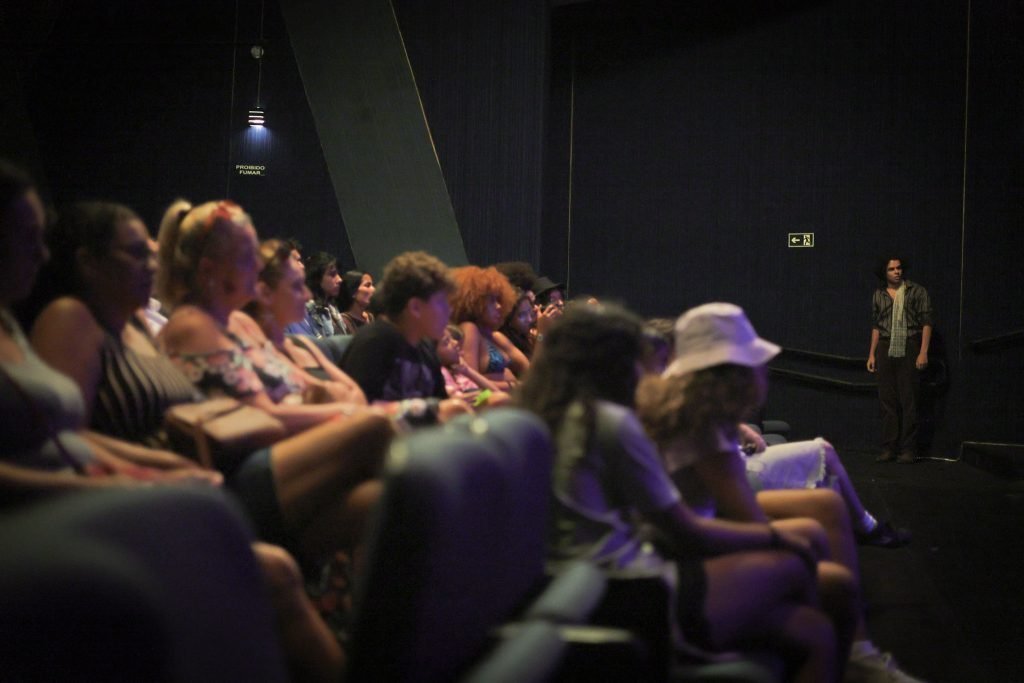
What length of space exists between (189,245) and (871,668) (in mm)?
1900

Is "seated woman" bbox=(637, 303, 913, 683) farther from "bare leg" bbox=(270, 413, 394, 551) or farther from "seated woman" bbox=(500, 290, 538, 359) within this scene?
"seated woman" bbox=(500, 290, 538, 359)

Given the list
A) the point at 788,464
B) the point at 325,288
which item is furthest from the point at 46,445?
the point at 325,288

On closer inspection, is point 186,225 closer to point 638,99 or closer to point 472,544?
point 472,544

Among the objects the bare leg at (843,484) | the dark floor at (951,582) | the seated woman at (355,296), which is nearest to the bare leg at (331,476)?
the dark floor at (951,582)

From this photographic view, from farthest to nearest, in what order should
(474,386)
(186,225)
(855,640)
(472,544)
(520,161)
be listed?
(520,161), (474,386), (855,640), (186,225), (472,544)

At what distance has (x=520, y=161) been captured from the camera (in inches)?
275

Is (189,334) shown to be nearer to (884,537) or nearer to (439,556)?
(439,556)

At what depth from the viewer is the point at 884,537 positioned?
3900 mm

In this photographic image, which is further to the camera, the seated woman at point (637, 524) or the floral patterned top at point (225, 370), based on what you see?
the floral patterned top at point (225, 370)

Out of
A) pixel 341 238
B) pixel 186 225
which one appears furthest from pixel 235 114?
pixel 186 225

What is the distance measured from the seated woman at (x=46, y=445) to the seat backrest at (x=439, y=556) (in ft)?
0.84

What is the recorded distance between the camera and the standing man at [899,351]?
726cm

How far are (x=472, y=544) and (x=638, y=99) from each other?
7586 millimetres

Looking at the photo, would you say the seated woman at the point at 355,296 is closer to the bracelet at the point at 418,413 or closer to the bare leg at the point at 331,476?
the bracelet at the point at 418,413
